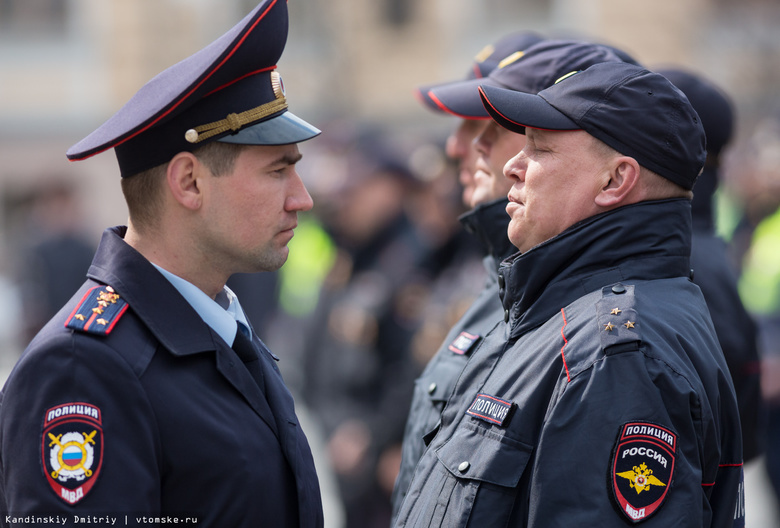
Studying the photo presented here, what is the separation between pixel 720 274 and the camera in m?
3.30

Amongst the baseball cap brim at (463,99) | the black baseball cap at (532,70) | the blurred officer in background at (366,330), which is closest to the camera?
the black baseball cap at (532,70)

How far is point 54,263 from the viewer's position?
8.66 m

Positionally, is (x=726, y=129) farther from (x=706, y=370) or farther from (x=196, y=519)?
(x=196, y=519)

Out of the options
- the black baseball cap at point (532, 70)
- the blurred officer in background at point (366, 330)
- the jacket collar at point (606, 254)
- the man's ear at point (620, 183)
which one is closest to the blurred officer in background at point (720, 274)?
the black baseball cap at point (532, 70)

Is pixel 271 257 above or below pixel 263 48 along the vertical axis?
below

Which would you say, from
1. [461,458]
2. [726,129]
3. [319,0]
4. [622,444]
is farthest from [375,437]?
[319,0]

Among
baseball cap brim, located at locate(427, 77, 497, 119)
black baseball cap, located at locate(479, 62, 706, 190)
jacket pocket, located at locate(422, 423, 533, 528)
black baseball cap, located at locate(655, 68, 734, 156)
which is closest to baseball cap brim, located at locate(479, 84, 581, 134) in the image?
black baseball cap, located at locate(479, 62, 706, 190)

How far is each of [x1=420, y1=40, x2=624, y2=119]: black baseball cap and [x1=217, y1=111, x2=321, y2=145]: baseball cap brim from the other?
654 millimetres

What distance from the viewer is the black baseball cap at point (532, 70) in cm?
291

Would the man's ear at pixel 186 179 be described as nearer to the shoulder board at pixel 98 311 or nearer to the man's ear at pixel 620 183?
the shoulder board at pixel 98 311

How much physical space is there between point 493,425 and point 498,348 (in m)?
0.29

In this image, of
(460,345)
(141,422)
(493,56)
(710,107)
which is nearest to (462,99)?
(493,56)

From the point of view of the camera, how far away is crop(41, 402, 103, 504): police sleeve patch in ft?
6.46

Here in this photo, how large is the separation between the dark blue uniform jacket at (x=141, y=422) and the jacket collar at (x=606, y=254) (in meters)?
0.71
